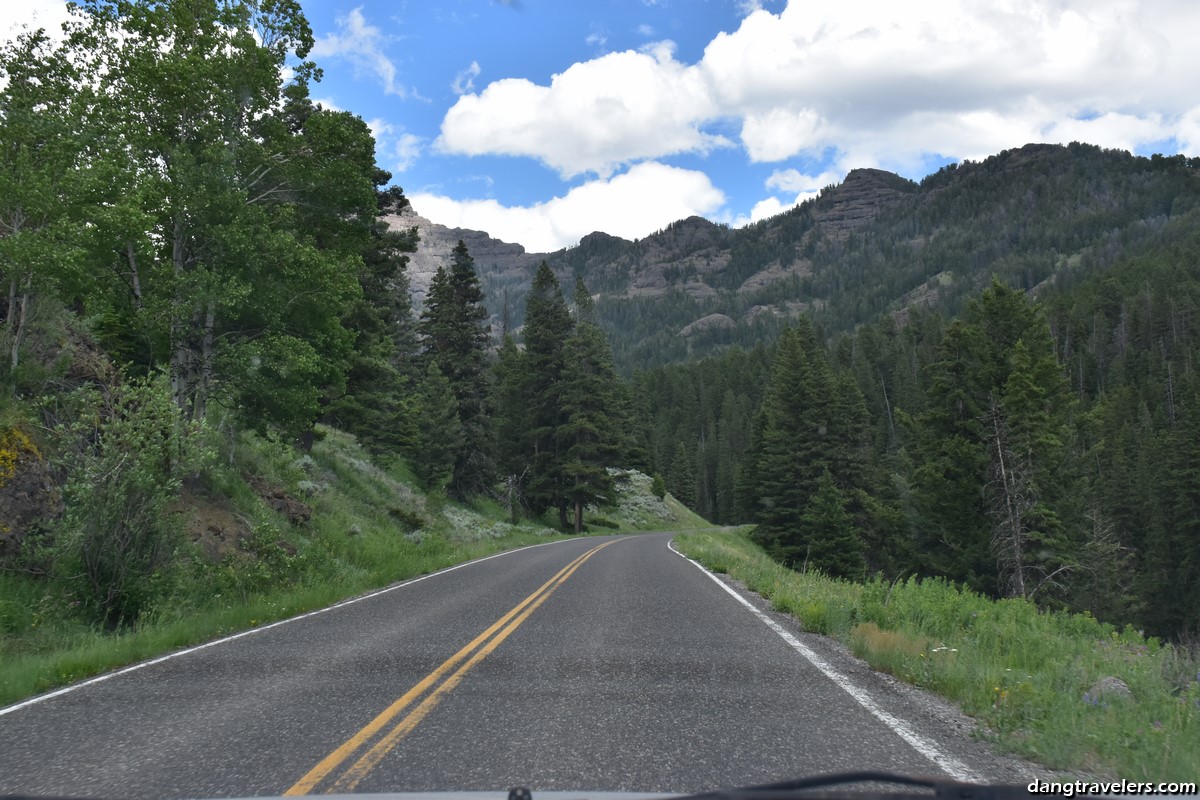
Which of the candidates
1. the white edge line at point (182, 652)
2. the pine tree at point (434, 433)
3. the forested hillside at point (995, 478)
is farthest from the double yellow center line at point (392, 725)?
the pine tree at point (434, 433)

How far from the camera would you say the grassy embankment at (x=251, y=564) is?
8078 millimetres

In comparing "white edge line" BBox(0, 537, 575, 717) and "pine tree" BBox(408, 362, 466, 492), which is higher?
"pine tree" BBox(408, 362, 466, 492)

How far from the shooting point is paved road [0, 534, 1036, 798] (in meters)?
4.33

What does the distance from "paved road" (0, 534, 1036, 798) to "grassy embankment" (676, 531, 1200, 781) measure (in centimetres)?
43

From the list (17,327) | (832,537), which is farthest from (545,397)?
(17,327)

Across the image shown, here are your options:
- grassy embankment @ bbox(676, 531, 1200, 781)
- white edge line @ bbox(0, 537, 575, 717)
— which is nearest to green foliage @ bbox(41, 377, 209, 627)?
white edge line @ bbox(0, 537, 575, 717)

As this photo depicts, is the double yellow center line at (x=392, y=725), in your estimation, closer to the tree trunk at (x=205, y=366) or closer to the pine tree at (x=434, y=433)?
the tree trunk at (x=205, y=366)

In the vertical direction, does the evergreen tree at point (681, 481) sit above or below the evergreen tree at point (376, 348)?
below

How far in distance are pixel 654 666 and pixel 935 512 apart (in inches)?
1009

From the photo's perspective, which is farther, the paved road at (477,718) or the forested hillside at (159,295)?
the forested hillside at (159,295)

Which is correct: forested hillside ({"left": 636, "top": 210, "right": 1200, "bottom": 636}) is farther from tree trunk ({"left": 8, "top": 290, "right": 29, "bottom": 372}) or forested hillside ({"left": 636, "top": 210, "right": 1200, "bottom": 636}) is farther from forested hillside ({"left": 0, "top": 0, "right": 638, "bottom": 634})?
tree trunk ({"left": 8, "top": 290, "right": 29, "bottom": 372})

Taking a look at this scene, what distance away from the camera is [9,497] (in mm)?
9477

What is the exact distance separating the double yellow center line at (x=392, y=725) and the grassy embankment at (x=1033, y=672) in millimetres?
4315

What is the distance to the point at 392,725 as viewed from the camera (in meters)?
5.29
